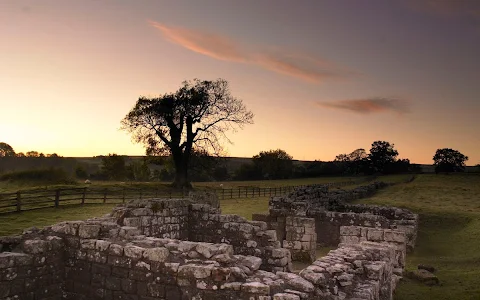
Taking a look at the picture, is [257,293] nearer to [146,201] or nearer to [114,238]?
[114,238]

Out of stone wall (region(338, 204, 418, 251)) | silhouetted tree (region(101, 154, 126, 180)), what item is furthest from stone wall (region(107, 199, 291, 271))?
silhouetted tree (region(101, 154, 126, 180))

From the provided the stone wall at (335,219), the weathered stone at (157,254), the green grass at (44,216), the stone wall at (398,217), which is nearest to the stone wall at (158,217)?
the weathered stone at (157,254)

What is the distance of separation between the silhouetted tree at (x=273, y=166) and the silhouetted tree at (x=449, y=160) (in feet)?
124

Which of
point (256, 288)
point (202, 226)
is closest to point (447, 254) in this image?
point (202, 226)

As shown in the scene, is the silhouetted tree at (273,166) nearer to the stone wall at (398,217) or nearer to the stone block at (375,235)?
the stone wall at (398,217)

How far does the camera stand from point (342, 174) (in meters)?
94.6

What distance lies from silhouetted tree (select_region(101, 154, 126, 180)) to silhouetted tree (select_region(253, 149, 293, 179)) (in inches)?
1231

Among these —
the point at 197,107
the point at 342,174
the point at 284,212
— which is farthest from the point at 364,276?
the point at 342,174

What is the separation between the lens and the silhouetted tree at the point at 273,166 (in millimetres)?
88250

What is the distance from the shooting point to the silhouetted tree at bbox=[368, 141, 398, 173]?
107062 millimetres

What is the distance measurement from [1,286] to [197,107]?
4491 centimetres

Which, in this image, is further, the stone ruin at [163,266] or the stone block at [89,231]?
the stone block at [89,231]

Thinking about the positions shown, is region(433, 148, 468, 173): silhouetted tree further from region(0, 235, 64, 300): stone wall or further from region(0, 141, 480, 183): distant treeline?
region(0, 235, 64, 300): stone wall

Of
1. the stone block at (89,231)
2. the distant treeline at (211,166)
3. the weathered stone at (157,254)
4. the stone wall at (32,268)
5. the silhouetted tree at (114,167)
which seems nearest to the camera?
the weathered stone at (157,254)
